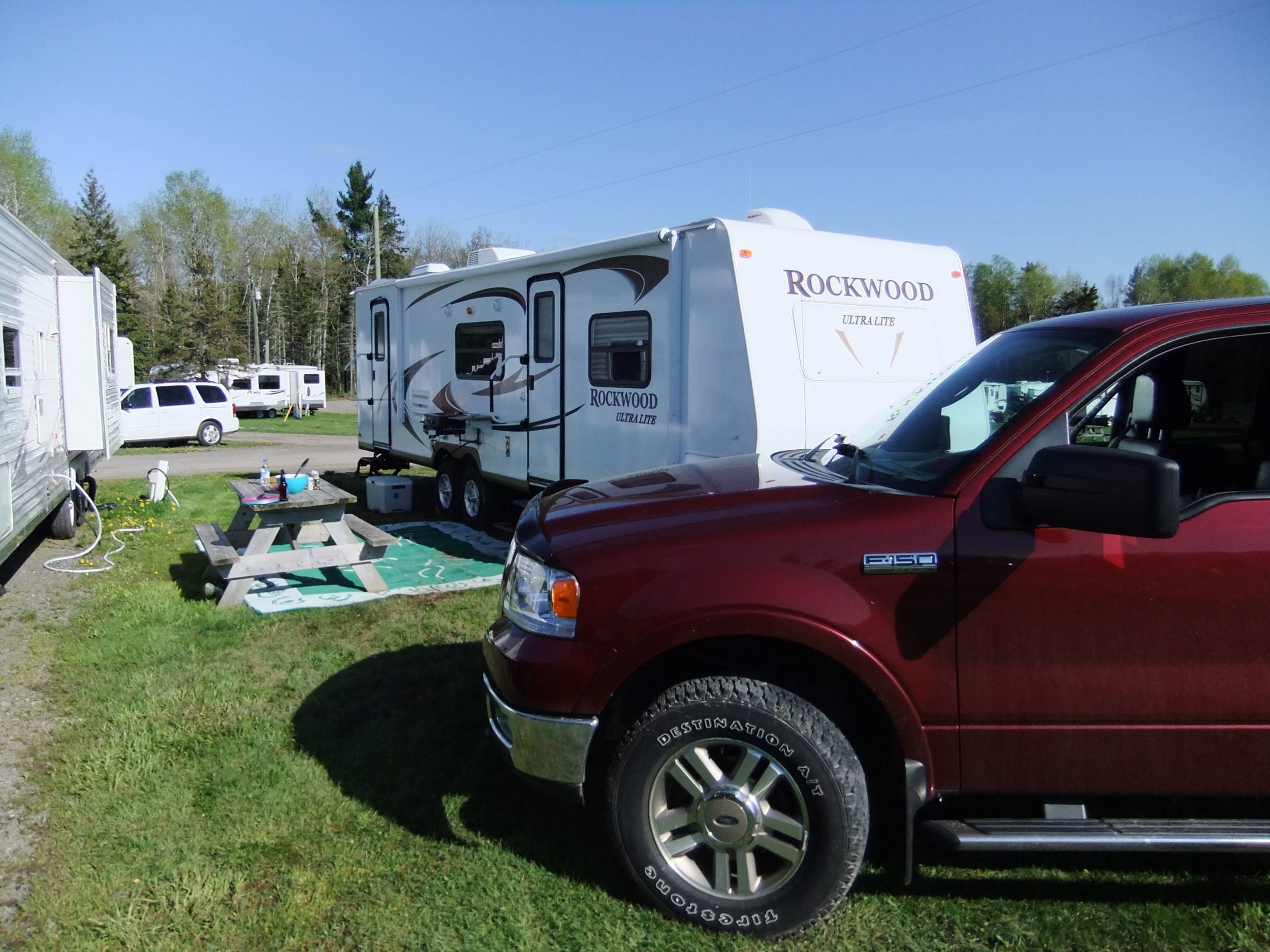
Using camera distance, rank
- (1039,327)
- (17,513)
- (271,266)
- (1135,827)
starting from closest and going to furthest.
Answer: (1135,827), (1039,327), (17,513), (271,266)

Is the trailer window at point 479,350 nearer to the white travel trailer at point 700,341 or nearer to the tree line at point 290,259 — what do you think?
the white travel trailer at point 700,341

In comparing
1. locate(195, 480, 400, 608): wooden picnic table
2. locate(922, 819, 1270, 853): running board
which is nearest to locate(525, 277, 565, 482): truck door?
locate(195, 480, 400, 608): wooden picnic table

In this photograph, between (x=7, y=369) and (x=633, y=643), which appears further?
(x=7, y=369)

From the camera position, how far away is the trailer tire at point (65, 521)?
9.84 metres

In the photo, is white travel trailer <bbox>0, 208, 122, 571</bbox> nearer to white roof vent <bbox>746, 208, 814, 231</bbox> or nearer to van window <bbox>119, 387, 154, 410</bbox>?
white roof vent <bbox>746, 208, 814, 231</bbox>

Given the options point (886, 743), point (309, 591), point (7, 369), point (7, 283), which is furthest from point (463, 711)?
point (7, 283)

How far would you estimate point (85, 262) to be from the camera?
42.9 m

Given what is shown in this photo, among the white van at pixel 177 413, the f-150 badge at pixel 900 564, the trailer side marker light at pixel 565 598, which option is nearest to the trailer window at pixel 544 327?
the trailer side marker light at pixel 565 598

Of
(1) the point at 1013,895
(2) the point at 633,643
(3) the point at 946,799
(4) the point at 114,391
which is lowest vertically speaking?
(1) the point at 1013,895

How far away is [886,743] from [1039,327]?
160cm

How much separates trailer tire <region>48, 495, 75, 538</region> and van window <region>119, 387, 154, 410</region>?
1413cm

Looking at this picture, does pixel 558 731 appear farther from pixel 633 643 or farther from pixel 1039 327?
pixel 1039 327

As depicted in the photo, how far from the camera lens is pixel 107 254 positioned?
137 ft

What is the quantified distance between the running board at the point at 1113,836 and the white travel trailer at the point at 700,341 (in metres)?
3.88
